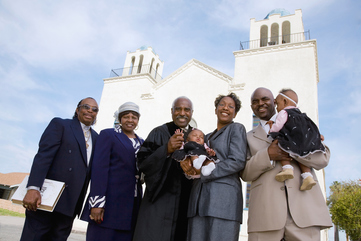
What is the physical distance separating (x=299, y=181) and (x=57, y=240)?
2.77 m

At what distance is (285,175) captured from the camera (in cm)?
228

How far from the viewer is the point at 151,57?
18297 mm

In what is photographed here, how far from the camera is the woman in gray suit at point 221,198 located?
2.39m

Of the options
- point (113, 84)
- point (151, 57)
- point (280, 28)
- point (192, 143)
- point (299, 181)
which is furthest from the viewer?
point (151, 57)

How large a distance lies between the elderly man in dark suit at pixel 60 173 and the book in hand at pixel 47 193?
6 centimetres

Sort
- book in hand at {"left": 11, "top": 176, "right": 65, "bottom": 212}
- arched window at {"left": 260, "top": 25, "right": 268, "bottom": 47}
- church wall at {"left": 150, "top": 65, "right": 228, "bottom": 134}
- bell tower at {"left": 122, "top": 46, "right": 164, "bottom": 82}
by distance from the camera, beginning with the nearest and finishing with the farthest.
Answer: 1. book in hand at {"left": 11, "top": 176, "right": 65, "bottom": 212}
2. church wall at {"left": 150, "top": 65, "right": 228, "bottom": 134}
3. arched window at {"left": 260, "top": 25, "right": 268, "bottom": 47}
4. bell tower at {"left": 122, "top": 46, "right": 164, "bottom": 82}

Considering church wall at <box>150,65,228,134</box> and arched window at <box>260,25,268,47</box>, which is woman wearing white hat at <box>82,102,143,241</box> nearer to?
church wall at <box>150,65,228,134</box>

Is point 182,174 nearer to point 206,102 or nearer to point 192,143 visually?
point 192,143

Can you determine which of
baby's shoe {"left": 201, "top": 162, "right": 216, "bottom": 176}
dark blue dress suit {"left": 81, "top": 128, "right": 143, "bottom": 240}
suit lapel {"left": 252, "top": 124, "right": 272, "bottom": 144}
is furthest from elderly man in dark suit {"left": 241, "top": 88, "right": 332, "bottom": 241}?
dark blue dress suit {"left": 81, "top": 128, "right": 143, "bottom": 240}

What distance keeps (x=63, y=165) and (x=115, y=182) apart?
70 cm

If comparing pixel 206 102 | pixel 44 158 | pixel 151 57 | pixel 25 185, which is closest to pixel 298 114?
pixel 44 158

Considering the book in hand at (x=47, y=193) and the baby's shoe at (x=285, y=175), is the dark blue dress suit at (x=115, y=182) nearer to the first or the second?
the book in hand at (x=47, y=193)

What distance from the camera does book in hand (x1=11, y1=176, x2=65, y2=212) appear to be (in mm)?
2796

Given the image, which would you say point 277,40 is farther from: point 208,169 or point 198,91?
point 208,169
